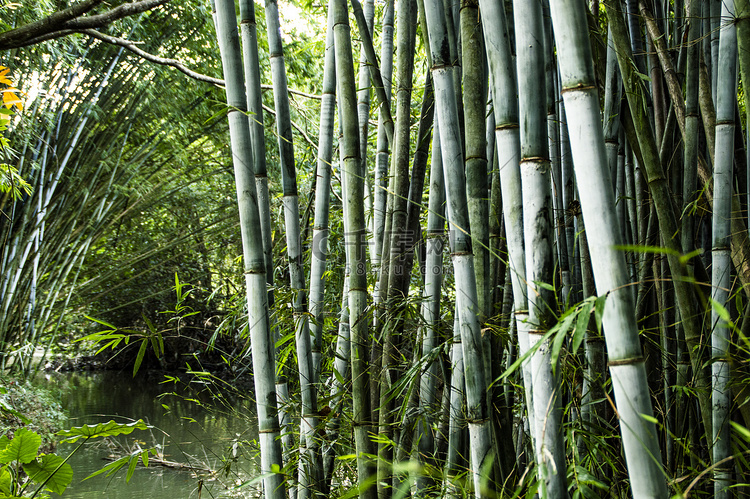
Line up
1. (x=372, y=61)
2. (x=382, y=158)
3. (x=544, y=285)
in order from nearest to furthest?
1. (x=544, y=285)
2. (x=372, y=61)
3. (x=382, y=158)

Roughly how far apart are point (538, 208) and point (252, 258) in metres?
0.57

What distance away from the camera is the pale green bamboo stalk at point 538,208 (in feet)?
1.98

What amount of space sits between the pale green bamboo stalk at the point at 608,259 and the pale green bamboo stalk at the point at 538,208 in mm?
81

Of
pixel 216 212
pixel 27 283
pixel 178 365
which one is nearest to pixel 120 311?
pixel 178 365

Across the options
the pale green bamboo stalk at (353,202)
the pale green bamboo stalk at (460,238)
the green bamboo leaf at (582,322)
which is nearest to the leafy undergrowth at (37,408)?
the pale green bamboo stalk at (353,202)

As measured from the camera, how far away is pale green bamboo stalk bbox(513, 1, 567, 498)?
604mm

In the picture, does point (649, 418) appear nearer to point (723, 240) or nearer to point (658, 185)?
point (658, 185)

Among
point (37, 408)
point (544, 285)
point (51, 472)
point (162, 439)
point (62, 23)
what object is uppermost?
point (62, 23)

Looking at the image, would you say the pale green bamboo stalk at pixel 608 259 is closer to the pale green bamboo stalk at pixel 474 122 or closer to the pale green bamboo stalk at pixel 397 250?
the pale green bamboo stalk at pixel 474 122

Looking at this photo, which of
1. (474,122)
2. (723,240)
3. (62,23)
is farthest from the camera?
(62,23)

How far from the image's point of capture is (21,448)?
39.1 inches

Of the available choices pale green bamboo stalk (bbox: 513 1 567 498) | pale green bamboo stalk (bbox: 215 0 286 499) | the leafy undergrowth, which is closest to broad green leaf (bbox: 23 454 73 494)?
pale green bamboo stalk (bbox: 215 0 286 499)

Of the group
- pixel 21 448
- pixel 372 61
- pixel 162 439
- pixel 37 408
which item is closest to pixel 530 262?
pixel 372 61

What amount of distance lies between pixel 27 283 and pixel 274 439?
14.0ft
